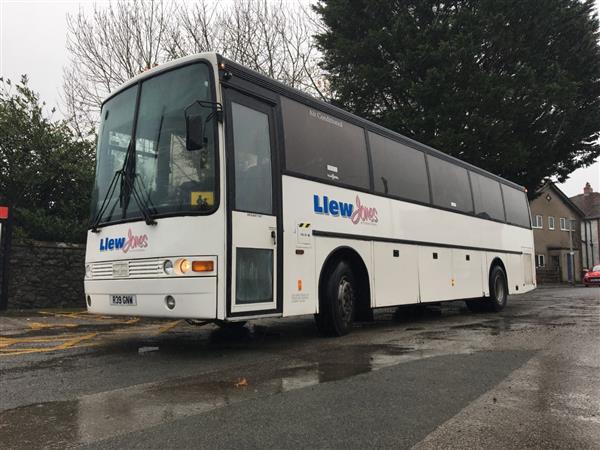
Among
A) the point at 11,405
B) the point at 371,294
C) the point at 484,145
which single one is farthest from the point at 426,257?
the point at 484,145

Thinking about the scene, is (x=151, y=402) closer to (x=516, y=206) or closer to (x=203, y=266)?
(x=203, y=266)

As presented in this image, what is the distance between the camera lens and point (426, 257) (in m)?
10.1

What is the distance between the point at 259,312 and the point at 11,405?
2.79m

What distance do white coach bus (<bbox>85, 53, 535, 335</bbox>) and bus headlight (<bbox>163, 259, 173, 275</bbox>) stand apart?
2 centimetres

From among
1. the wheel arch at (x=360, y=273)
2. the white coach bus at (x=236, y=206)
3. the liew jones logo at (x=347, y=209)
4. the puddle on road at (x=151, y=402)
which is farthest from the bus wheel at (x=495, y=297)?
the puddle on road at (x=151, y=402)

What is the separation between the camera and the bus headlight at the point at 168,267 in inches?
231

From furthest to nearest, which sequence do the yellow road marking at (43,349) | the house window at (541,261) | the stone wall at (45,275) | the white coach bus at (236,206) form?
1. the house window at (541,261)
2. the stone wall at (45,275)
3. the yellow road marking at (43,349)
4. the white coach bus at (236,206)

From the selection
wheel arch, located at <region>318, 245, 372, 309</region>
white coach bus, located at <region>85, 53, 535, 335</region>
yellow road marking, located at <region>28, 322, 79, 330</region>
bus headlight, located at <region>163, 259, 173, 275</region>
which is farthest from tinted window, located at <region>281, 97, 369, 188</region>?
yellow road marking, located at <region>28, 322, 79, 330</region>

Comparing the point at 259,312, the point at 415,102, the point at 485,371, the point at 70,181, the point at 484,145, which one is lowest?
the point at 485,371

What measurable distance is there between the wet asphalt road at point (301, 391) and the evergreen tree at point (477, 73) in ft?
40.9

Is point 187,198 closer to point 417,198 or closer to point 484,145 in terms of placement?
point 417,198

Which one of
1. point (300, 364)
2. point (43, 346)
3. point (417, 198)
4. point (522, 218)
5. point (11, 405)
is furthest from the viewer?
point (522, 218)

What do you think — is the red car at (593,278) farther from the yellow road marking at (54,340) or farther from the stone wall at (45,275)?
the yellow road marking at (54,340)

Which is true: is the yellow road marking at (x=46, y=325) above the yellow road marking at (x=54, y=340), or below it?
above
